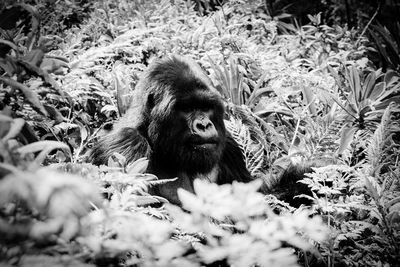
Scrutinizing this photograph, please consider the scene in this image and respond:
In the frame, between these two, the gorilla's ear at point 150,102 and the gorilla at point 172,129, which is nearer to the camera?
the gorilla at point 172,129

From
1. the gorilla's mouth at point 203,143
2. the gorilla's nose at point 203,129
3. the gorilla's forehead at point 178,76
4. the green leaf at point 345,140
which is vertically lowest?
the green leaf at point 345,140

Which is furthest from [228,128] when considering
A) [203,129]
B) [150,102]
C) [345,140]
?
[345,140]

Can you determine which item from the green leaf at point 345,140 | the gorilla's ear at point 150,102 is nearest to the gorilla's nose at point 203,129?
the gorilla's ear at point 150,102

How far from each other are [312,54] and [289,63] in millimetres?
969

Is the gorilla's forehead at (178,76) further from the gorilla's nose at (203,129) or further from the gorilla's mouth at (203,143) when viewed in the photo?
the gorilla's mouth at (203,143)

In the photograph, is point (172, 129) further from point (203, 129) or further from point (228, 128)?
point (228, 128)

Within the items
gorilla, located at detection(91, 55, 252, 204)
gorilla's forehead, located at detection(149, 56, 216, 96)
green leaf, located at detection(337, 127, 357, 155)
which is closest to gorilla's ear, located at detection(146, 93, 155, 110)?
gorilla, located at detection(91, 55, 252, 204)

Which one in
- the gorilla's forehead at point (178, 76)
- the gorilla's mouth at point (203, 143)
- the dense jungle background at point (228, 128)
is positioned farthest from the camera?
the gorilla's forehead at point (178, 76)

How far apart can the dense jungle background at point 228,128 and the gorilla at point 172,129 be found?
0.20 meters

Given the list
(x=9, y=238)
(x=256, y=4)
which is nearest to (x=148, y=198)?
(x=9, y=238)

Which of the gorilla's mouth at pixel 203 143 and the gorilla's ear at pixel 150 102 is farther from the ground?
the gorilla's ear at pixel 150 102

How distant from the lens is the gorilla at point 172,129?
2625 mm

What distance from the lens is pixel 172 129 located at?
2.68 m

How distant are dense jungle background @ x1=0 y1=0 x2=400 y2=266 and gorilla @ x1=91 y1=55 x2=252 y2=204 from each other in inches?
7.8
